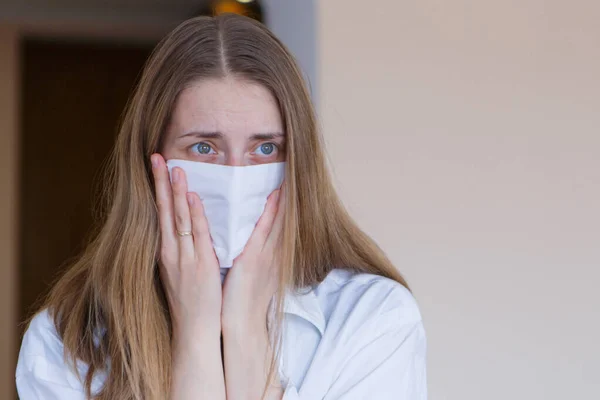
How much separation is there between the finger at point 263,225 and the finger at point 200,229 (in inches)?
2.6

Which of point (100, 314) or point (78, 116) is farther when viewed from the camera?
point (78, 116)

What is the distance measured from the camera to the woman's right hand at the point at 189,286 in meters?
1.38

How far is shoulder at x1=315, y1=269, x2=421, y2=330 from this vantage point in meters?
1.45

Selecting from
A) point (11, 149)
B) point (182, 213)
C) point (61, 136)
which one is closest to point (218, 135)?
point (182, 213)

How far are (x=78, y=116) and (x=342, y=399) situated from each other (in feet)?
12.2

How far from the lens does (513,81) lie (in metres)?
2.14

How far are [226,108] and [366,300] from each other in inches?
15.8

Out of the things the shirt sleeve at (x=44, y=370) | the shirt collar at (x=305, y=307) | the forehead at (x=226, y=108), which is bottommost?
the shirt sleeve at (x=44, y=370)

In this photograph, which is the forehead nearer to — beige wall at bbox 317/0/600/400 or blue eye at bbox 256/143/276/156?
blue eye at bbox 256/143/276/156

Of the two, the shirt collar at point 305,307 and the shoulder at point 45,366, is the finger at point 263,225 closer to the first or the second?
the shirt collar at point 305,307

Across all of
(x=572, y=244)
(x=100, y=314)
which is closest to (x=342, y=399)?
(x=100, y=314)

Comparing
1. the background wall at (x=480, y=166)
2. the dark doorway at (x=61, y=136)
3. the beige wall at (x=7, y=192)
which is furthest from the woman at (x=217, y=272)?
the dark doorway at (x=61, y=136)

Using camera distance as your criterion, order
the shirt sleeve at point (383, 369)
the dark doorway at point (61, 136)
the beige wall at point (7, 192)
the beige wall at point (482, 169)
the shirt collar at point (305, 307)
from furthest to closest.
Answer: the dark doorway at point (61, 136), the beige wall at point (7, 192), the beige wall at point (482, 169), the shirt collar at point (305, 307), the shirt sleeve at point (383, 369)

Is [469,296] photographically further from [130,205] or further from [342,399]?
[130,205]
